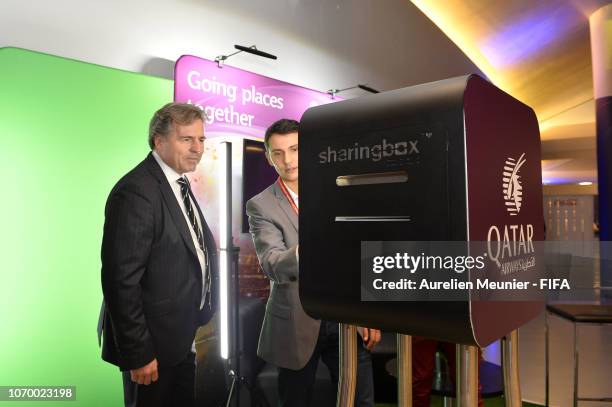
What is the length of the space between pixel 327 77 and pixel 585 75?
7437 mm

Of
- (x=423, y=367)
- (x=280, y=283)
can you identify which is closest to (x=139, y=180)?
(x=280, y=283)

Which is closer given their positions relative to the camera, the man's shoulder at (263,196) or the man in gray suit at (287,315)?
the man in gray suit at (287,315)

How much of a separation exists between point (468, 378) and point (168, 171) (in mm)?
1759

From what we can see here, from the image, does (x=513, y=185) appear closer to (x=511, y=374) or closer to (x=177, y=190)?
(x=511, y=374)

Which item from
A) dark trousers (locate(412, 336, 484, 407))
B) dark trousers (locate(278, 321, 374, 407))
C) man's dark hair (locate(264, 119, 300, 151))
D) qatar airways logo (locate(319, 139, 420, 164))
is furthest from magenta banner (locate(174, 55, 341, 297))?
qatar airways logo (locate(319, 139, 420, 164))

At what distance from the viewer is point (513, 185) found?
531 mm

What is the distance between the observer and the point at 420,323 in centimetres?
49

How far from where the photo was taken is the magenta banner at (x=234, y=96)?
2287 millimetres

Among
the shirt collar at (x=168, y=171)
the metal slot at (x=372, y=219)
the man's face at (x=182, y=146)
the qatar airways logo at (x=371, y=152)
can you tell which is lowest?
the metal slot at (x=372, y=219)

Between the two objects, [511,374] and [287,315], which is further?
[287,315]

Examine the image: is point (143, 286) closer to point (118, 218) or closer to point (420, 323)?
point (118, 218)

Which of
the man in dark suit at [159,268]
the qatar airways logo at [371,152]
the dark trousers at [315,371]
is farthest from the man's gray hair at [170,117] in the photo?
the qatar airways logo at [371,152]

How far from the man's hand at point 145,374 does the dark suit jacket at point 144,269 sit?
0.03 meters

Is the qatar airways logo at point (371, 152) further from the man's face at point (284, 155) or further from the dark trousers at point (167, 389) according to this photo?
the man's face at point (284, 155)
